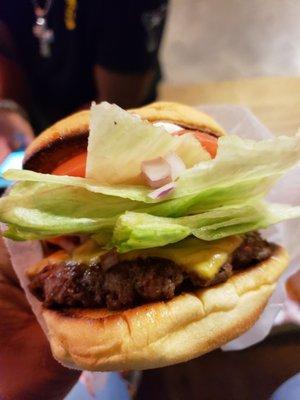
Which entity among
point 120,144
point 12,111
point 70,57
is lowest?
point 12,111

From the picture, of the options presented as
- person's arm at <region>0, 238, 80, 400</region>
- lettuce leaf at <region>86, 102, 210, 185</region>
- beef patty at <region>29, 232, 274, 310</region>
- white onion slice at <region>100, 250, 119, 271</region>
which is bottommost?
person's arm at <region>0, 238, 80, 400</region>

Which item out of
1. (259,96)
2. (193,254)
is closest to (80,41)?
(259,96)

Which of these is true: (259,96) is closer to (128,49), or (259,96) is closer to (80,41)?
(128,49)

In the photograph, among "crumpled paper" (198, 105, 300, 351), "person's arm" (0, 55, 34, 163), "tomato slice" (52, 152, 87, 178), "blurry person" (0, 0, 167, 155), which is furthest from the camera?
"blurry person" (0, 0, 167, 155)

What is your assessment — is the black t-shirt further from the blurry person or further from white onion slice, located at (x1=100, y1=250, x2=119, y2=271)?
white onion slice, located at (x1=100, y1=250, x2=119, y2=271)

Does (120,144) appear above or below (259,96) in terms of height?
above

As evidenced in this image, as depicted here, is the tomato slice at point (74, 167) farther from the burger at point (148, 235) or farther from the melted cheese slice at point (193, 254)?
the melted cheese slice at point (193, 254)

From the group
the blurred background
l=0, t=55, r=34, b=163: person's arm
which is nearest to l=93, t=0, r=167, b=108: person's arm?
l=0, t=55, r=34, b=163: person's arm

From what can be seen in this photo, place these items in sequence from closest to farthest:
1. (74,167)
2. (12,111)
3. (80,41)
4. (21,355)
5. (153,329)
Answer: (153,329) → (74,167) → (21,355) → (12,111) → (80,41)
